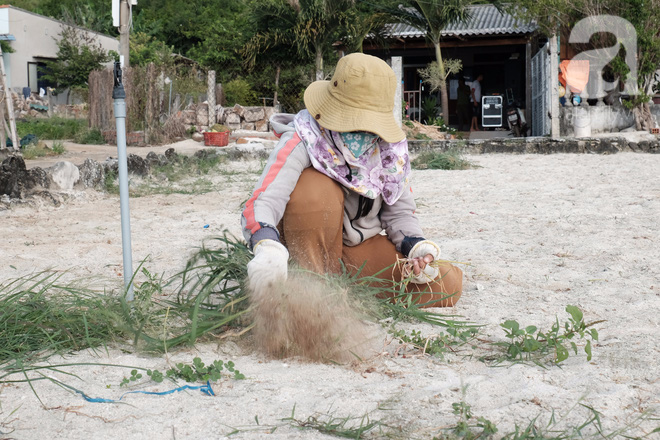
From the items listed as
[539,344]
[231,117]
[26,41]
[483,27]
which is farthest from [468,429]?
[26,41]

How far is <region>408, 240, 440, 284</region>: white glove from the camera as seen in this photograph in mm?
2596

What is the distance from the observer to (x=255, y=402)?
1.78 m

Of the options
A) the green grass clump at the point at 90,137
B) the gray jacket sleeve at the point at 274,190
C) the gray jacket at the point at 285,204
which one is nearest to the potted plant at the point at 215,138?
the green grass clump at the point at 90,137

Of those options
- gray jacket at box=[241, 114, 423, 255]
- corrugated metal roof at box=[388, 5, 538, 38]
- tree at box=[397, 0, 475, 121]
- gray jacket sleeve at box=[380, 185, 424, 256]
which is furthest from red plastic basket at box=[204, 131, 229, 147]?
gray jacket sleeve at box=[380, 185, 424, 256]

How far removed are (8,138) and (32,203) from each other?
4.93 m

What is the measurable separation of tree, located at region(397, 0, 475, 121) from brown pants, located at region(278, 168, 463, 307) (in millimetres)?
12416

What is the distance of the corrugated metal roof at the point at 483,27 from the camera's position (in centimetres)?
1579

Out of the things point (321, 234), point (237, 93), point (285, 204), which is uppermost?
point (237, 93)

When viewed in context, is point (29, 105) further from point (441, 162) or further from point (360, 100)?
point (360, 100)

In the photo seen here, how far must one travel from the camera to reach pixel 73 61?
1097 inches

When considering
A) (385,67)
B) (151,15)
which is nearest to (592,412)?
(385,67)

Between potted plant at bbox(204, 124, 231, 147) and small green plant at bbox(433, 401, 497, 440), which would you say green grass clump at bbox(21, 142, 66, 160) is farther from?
small green plant at bbox(433, 401, 497, 440)

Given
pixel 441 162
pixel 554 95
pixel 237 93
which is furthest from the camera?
pixel 237 93

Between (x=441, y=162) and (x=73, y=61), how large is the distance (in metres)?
23.6
